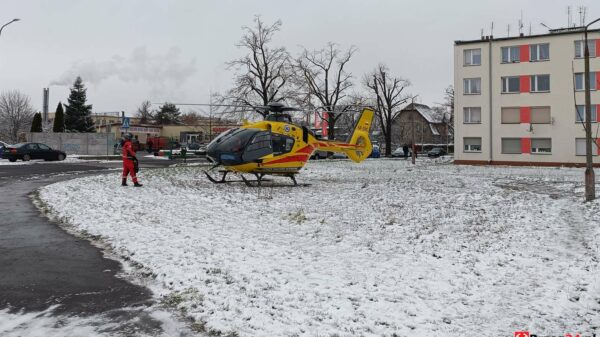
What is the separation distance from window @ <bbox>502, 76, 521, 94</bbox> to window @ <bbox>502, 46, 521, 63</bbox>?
5.07 ft

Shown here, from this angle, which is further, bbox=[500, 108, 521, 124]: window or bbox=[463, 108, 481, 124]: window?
bbox=[463, 108, 481, 124]: window

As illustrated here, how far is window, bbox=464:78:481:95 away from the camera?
41.8 metres

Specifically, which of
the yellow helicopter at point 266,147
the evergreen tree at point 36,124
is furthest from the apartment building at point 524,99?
the evergreen tree at point 36,124

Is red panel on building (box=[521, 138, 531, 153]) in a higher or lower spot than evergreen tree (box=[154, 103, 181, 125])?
lower

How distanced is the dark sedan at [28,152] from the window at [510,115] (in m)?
37.1

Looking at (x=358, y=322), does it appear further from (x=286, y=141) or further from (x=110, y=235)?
(x=286, y=141)

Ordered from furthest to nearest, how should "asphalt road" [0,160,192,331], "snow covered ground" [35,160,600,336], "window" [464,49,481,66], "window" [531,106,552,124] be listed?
1. "window" [464,49,481,66]
2. "window" [531,106,552,124]
3. "asphalt road" [0,160,192,331]
4. "snow covered ground" [35,160,600,336]

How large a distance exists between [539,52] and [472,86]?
593 centimetres

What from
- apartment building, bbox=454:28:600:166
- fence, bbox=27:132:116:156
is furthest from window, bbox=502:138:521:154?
fence, bbox=27:132:116:156

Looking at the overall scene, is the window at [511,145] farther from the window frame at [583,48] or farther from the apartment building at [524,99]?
the window frame at [583,48]

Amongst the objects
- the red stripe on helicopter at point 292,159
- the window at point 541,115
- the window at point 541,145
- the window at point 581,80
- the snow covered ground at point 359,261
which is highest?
the window at point 581,80

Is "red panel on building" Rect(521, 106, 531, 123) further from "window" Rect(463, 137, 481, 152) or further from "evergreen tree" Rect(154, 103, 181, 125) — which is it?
"evergreen tree" Rect(154, 103, 181, 125)

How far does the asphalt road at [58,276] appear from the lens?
496 centimetres

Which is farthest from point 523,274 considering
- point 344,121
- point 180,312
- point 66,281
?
point 344,121
